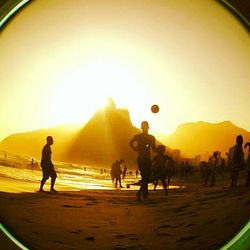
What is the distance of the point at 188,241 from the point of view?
2242mm

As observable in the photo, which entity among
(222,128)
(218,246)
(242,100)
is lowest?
(218,246)

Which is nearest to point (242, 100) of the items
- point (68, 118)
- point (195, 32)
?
point (195, 32)

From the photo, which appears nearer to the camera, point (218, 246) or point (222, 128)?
point (222, 128)

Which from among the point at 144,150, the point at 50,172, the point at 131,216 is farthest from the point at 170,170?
the point at 50,172

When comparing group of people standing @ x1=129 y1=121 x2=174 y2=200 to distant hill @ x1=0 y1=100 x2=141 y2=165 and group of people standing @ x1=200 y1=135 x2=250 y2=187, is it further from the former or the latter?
group of people standing @ x1=200 y1=135 x2=250 y2=187

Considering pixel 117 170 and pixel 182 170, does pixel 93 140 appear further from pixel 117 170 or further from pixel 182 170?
pixel 182 170

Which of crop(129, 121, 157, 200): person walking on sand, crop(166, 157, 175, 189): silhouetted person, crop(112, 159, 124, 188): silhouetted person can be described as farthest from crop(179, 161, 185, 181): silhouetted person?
crop(112, 159, 124, 188): silhouetted person

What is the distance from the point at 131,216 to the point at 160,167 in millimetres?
248

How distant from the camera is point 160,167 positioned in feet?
7.17

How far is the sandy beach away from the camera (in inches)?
85.3

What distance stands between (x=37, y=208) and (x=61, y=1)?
929mm

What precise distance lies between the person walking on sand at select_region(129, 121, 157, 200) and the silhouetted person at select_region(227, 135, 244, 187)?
34 centimetres

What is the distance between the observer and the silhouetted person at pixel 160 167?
216 centimetres

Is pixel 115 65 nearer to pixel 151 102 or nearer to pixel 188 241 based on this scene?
pixel 151 102
